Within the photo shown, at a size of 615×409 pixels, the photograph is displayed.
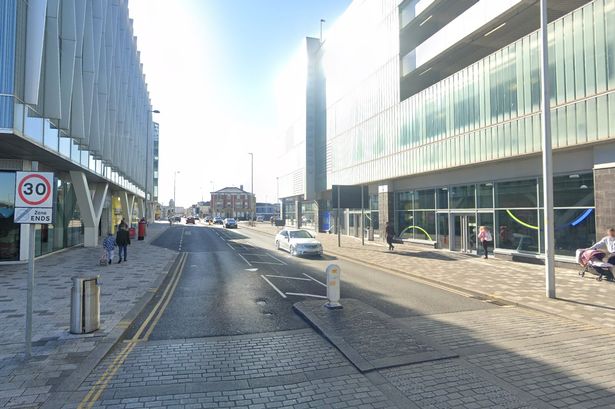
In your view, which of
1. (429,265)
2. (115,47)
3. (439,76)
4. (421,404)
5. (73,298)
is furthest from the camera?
(115,47)

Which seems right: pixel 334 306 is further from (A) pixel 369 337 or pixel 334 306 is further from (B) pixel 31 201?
(B) pixel 31 201

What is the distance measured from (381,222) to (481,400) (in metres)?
25.1

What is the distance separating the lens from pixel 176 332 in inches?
291

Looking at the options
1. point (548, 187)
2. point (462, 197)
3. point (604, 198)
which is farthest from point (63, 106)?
point (604, 198)

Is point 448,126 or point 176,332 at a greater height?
point 448,126

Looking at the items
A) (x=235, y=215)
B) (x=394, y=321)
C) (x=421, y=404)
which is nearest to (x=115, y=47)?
(x=394, y=321)

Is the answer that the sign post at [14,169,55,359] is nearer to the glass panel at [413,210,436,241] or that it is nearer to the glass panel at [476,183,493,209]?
the glass panel at [476,183,493,209]

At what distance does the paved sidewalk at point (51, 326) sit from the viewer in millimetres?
4980

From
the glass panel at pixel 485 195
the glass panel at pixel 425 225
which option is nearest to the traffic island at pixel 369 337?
the glass panel at pixel 485 195

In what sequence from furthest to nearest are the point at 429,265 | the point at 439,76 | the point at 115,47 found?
the point at 115,47, the point at 439,76, the point at 429,265

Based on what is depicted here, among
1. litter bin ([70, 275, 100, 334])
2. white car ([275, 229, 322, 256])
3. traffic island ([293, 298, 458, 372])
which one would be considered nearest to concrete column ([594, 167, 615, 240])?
traffic island ([293, 298, 458, 372])

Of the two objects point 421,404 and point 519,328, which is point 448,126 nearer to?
point 519,328

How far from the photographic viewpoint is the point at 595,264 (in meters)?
12.4

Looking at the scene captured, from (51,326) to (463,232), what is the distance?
63.0 ft
